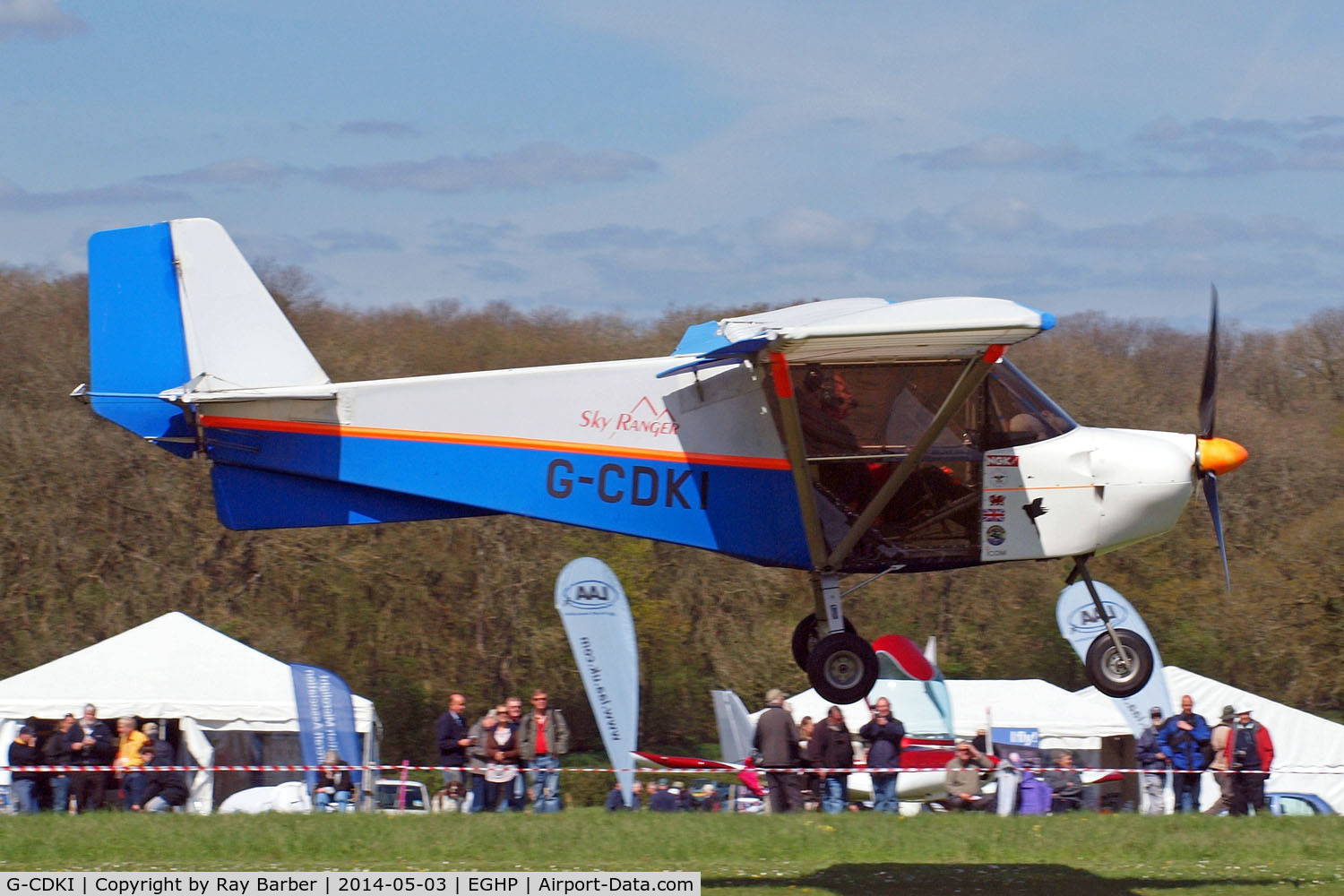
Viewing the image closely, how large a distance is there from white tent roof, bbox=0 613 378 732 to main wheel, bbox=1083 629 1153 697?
28.4 ft

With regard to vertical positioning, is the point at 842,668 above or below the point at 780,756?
above

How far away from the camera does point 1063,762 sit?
16797mm

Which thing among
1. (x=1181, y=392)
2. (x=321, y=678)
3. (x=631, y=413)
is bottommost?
(x=321, y=678)

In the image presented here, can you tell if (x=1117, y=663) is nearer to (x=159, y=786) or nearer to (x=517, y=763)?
(x=517, y=763)

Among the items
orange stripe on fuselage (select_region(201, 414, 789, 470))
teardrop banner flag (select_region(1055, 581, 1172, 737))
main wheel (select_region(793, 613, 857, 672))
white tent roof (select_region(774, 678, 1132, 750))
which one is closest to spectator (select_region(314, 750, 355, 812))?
orange stripe on fuselage (select_region(201, 414, 789, 470))

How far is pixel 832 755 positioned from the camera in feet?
44.8

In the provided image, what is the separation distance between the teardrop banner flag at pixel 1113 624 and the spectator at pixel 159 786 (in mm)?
8715

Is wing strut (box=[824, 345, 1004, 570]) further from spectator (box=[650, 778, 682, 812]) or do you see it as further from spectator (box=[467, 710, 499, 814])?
spectator (box=[650, 778, 682, 812])

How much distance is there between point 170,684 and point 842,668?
8.95 metres

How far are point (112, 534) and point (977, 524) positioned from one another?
18.7 meters

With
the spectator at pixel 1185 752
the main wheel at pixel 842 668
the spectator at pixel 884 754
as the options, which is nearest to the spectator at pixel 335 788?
the spectator at pixel 884 754

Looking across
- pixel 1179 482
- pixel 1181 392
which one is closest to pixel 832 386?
pixel 1179 482

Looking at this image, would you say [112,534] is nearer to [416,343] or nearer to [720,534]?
[416,343]

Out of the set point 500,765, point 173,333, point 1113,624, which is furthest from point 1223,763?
point 173,333
